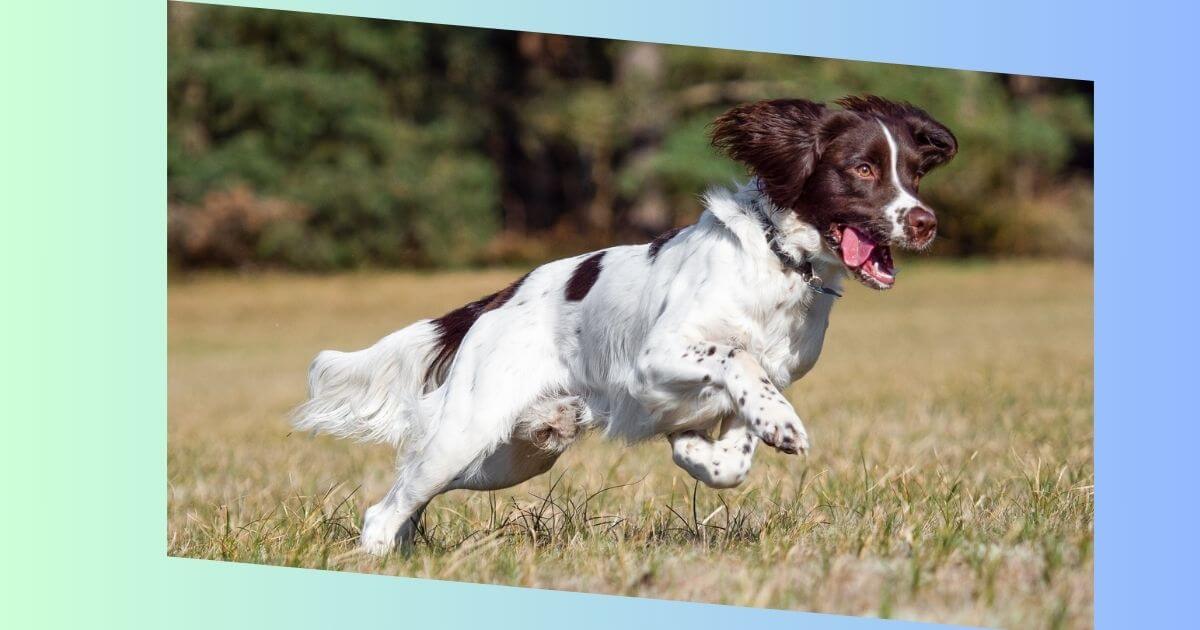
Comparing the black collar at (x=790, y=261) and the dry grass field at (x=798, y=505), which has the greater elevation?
the black collar at (x=790, y=261)

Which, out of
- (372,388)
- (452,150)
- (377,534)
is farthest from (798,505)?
(452,150)

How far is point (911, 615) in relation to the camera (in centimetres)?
381

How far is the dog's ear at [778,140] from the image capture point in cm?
441

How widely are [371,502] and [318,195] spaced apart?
7.49 metres

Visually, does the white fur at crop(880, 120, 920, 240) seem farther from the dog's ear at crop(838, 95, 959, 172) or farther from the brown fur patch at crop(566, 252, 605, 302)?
the brown fur patch at crop(566, 252, 605, 302)

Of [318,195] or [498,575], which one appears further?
[318,195]

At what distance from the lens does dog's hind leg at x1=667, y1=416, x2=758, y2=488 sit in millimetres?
4410

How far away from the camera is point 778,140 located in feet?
14.5

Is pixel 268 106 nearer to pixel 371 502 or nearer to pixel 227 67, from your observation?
pixel 227 67

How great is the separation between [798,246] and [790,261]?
0.05 metres

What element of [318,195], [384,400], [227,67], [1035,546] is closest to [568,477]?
[384,400]

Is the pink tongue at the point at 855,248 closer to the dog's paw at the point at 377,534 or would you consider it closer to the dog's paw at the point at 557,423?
the dog's paw at the point at 557,423

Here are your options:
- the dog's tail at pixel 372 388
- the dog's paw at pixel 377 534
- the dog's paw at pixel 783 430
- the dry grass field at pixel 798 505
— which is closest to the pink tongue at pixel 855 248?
the dog's paw at pixel 783 430

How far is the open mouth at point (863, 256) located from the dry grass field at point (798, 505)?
27.9 inches
